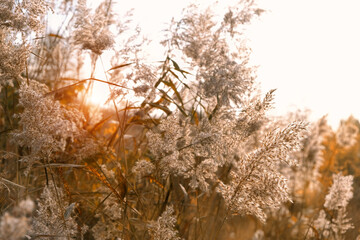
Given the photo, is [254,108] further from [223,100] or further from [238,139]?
[223,100]

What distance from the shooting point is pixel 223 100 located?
2.02 meters

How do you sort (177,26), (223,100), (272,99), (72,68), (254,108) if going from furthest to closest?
(72,68)
(177,26)
(223,100)
(254,108)
(272,99)

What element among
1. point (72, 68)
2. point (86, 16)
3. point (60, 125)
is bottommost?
point (60, 125)

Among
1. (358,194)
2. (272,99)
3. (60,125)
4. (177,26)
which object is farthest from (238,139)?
(358,194)

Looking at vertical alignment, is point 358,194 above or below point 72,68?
below

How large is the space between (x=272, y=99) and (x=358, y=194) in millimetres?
2413

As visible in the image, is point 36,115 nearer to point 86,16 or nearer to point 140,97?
point 140,97

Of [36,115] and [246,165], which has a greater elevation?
[36,115]

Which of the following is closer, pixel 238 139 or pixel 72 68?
pixel 238 139

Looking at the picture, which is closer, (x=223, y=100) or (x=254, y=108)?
(x=254, y=108)

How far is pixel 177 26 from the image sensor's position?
2463 millimetres

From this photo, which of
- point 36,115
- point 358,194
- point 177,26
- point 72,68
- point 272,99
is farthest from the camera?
point 72,68

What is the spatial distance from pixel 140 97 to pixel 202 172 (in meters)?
0.49

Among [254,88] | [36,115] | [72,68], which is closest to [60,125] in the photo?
[36,115]
